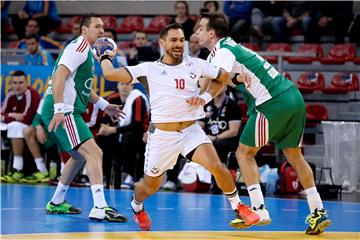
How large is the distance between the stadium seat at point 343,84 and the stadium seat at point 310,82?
14 cm

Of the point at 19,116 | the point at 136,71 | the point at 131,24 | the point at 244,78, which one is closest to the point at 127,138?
the point at 19,116

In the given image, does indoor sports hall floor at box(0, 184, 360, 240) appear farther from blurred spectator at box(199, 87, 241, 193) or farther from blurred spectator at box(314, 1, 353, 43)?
blurred spectator at box(314, 1, 353, 43)

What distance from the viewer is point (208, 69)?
7.51 metres

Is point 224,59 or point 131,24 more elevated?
point 131,24

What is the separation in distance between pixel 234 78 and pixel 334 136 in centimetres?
503

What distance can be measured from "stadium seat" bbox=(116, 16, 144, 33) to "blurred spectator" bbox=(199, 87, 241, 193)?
571 centimetres

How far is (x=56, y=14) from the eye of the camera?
699 inches

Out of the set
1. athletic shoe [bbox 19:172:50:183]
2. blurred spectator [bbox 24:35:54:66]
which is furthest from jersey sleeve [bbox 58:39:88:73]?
blurred spectator [bbox 24:35:54:66]

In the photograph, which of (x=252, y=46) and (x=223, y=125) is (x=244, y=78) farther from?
(x=252, y=46)

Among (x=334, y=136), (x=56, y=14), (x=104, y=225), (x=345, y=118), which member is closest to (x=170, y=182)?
(x=334, y=136)

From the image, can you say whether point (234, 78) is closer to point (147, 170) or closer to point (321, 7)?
point (147, 170)

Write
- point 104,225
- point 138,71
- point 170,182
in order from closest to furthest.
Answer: point 138,71 → point 104,225 → point 170,182

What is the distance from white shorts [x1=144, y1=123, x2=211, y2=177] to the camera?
24.5ft

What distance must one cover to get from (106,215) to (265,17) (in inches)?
327
